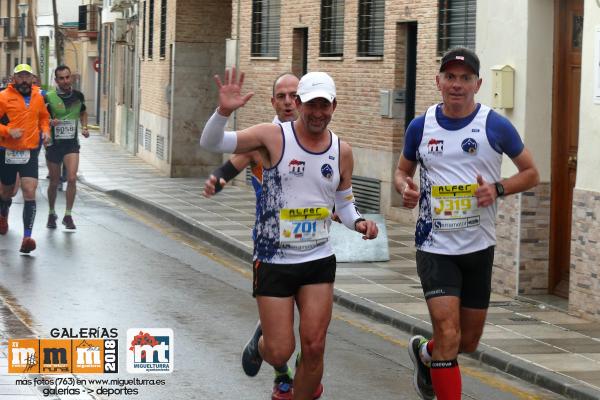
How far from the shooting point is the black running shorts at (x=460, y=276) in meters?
8.07

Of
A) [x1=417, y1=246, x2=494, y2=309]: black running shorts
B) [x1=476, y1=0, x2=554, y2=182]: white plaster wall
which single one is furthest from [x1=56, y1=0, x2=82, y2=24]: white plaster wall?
[x1=417, y1=246, x2=494, y2=309]: black running shorts

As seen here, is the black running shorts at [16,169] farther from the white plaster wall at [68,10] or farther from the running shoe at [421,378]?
the white plaster wall at [68,10]

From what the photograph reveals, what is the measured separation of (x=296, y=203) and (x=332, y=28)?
53.9ft

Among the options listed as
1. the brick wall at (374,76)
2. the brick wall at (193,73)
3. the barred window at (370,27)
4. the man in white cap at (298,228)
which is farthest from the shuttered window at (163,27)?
the man in white cap at (298,228)

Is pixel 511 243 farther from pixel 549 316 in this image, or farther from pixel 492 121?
pixel 492 121

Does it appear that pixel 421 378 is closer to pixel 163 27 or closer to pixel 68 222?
pixel 68 222

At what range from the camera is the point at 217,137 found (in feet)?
24.6

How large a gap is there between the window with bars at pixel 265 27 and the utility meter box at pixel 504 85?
13144mm

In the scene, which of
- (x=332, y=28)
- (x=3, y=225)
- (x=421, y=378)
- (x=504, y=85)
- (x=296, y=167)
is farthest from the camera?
(x=332, y=28)

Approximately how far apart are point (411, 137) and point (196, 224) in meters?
11.8

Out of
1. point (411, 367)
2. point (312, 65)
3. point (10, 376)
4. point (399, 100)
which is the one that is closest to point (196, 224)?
point (399, 100)

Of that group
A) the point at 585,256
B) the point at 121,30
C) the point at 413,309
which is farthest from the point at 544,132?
the point at 121,30

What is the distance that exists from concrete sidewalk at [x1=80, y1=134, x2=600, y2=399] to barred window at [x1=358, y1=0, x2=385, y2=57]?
9.92 ft

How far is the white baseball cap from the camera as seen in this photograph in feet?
24.8
